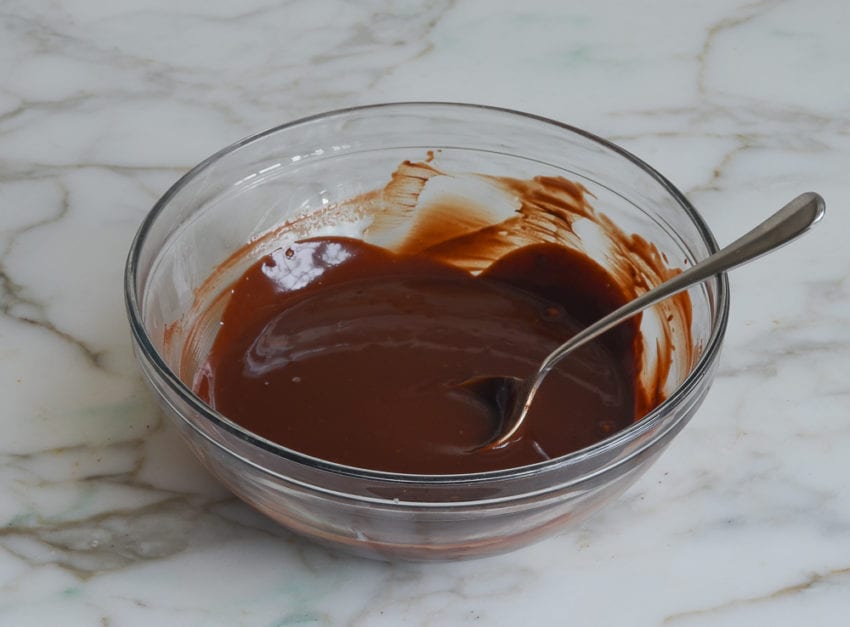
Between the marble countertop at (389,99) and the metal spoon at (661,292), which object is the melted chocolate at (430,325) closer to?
the metal spoon at (661,292)

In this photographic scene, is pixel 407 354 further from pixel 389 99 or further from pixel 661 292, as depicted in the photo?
pixel 389 99

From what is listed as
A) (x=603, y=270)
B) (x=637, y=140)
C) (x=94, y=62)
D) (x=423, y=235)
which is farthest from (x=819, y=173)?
(x=94, y=62)

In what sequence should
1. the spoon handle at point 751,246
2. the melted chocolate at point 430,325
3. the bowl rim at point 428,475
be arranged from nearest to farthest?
the bowl rim at point 428,475, the spoon handle at point 751,246, the melted chocolate at point 430,325

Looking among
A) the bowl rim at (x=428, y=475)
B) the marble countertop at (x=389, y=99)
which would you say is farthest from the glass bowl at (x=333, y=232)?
the marble countertop at (x=389, y=99)

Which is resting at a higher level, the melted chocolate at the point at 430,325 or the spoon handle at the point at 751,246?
the spoon handle at the point at 751,246

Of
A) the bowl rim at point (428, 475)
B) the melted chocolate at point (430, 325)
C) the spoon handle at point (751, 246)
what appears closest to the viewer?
the bowl rim at point (428, 475)

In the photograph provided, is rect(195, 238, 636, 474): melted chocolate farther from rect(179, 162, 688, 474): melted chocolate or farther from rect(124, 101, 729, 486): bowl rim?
rect(124, 101, 729, 486): bowl rim

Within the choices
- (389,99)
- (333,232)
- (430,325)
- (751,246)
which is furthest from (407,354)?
(389,99)
